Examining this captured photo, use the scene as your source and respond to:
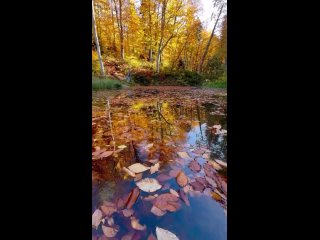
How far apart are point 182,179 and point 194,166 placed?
0.27 m

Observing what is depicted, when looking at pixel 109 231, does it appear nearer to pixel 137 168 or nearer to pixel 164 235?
pixel 164 235

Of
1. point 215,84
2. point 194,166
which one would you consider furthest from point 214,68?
point 194,166

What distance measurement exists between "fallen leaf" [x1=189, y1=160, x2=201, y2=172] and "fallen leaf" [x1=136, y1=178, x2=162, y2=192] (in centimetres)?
41

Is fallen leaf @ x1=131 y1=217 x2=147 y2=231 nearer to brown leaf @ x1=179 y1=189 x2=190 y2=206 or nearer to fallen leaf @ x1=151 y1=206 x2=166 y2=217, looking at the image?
fallen leaf @ x1=151 y1=206 x2=166 y2=217

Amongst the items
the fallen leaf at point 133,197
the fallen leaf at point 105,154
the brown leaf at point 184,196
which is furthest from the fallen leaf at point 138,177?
the fallen leaf at point 105,154

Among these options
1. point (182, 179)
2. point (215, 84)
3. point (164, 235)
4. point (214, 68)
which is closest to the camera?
point (164, 235)

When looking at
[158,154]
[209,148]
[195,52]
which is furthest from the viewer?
[195,52]

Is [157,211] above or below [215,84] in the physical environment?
below

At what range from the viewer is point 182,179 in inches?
62.2
